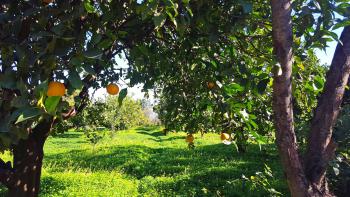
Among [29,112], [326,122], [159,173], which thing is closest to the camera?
[29,112]

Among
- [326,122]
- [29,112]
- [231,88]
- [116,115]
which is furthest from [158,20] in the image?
[116,115]

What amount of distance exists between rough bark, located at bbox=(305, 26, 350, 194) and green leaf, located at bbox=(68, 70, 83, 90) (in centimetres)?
98

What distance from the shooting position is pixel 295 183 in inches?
60.0

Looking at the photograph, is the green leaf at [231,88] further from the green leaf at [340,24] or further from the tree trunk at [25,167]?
the tree trunk at [25,167]

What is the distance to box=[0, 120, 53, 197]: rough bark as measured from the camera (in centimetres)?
323

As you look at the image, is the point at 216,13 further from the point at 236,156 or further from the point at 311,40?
the point at 236,156

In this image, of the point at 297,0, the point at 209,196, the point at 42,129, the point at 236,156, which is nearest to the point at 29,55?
the point at 297,0

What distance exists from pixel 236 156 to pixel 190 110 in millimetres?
11962

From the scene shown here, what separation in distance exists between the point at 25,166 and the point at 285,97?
2.50 metres

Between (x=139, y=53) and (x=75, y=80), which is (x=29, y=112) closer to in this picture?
(x=75, y=80)

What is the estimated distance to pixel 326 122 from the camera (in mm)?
1593

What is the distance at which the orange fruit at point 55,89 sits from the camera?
1195 millimetres

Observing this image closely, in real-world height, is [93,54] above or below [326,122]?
above

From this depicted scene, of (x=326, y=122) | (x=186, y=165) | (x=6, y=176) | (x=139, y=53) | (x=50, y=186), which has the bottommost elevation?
(x=50, y=186)
